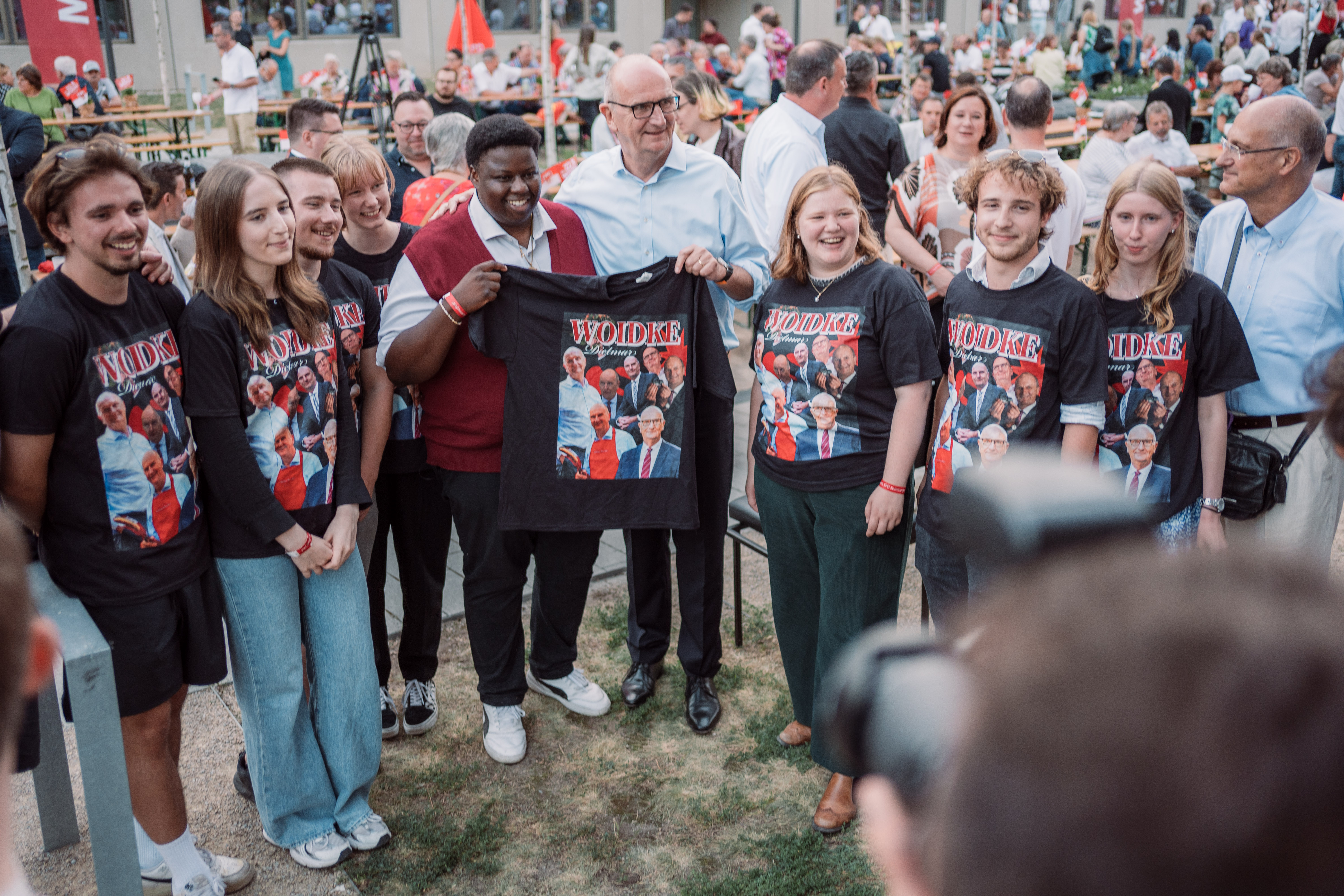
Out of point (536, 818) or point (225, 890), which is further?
point (536, 818)

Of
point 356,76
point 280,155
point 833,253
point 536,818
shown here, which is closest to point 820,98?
point 833,253

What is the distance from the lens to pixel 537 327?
331 cm

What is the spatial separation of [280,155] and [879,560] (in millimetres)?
14467

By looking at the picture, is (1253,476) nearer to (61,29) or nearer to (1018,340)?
(1018,340)

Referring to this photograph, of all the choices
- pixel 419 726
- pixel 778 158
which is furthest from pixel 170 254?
pixel 778 158

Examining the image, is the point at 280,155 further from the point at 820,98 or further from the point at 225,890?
the point at 225,890

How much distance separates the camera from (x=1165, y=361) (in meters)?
2.95

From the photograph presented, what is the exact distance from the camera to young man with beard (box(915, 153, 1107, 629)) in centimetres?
285

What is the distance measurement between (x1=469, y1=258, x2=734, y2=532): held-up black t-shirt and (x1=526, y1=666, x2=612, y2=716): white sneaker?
741mm

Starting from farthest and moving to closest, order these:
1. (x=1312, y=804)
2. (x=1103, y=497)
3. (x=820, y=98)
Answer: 1. (x=820, y=98)
2. (x=1103, y=497)
3. (x=1312, y=804)

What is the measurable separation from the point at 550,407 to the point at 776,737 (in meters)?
1.40

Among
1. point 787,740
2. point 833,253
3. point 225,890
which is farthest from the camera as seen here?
point 787,740

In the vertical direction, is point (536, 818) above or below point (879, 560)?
below

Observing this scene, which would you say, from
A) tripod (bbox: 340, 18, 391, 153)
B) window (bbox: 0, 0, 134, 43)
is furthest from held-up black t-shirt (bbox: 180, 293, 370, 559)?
window (bbox: 0, 0, 134, 43)
